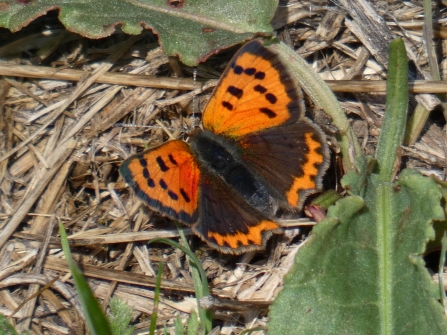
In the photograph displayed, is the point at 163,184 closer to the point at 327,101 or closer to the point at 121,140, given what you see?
the point at 121,140

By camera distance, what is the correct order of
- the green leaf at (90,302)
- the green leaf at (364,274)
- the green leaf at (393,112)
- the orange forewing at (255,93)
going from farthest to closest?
the orange forewing at (255,93)
the green leaf at (393,112)
the green leaf at (364,274)
the green leaf at (90,302)

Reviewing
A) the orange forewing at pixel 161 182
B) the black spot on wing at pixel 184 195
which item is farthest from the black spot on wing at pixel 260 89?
the black spot on wing at pixel 184 195

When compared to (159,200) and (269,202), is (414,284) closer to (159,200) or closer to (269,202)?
(269,202)

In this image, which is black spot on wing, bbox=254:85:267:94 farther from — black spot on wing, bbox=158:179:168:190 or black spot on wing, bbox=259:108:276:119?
black spot on wing, bbox=158:179:168:190

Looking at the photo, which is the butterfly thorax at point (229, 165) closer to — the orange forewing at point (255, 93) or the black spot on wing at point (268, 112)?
the orange forewing at point (255, 93)

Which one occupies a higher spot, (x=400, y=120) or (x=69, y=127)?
(x=400, y=120)

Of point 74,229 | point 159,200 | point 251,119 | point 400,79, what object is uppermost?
point 400,79

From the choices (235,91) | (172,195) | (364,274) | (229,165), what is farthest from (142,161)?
(364,274)

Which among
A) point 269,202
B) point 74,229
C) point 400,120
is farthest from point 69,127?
point 400,120
